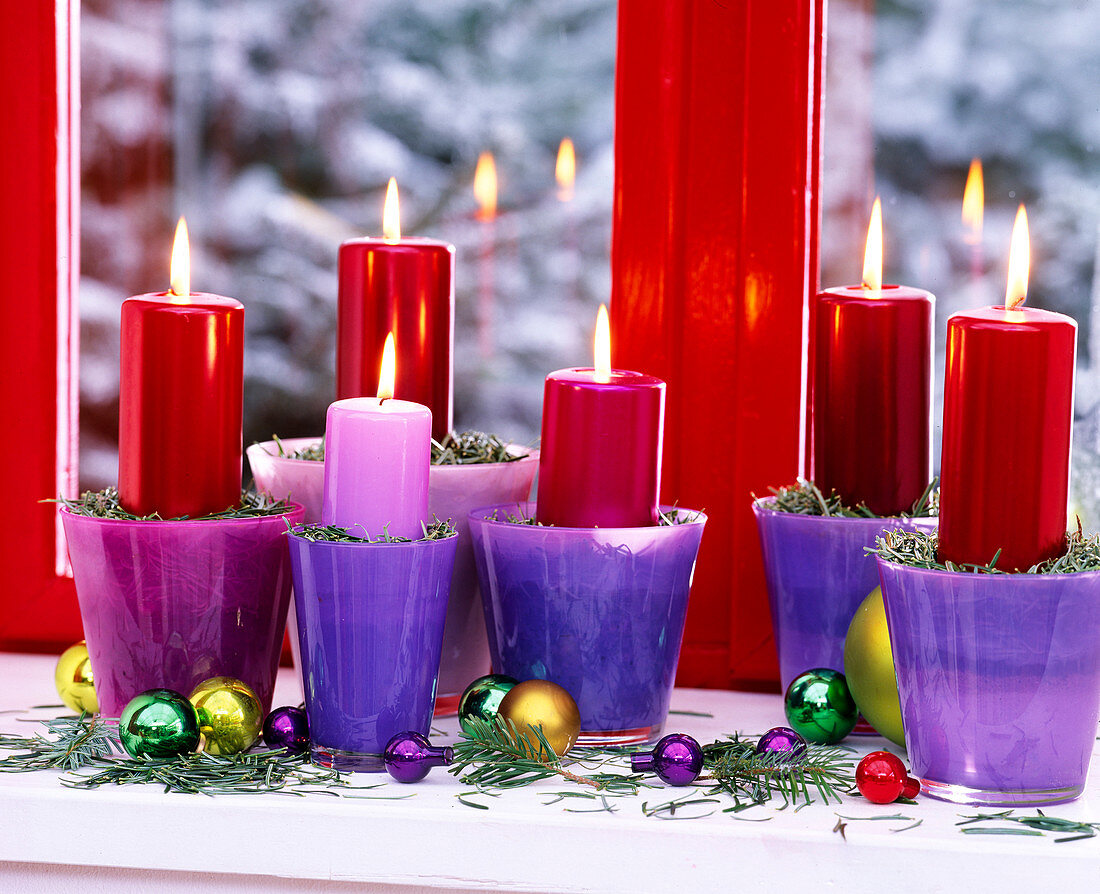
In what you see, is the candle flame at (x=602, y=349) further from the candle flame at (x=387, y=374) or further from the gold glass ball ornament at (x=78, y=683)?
the gold glass ball ornament at (x=78, y=683)

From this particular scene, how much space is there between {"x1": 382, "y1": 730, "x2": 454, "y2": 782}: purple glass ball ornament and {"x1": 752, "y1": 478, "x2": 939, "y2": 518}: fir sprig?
0.28 meters

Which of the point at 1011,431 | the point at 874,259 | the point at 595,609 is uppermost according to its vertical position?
the point at 874,259

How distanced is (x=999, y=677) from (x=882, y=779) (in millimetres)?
82

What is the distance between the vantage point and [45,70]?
989 mm

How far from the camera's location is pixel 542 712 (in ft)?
2.37

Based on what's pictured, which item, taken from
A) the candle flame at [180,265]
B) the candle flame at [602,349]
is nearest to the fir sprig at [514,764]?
the candle flame at [602,349]

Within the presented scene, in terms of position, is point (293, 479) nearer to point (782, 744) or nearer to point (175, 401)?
point (175, 401)

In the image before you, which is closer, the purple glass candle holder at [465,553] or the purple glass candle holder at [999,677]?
the purple glass candle holder at [999,677]

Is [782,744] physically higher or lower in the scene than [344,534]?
lower

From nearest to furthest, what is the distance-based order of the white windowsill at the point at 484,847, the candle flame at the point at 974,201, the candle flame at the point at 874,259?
the white windowsill at the point at 484,847
the candle flame at the point at 874,259
the candle flame at the point at 974,201

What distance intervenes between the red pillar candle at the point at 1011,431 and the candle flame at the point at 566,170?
40 centimetres

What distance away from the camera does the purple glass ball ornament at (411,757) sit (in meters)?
0.71

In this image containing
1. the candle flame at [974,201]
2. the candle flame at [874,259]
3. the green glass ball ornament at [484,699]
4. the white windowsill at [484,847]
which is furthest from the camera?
the candle flame at [974,201]

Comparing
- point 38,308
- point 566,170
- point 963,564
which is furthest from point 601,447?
point 38,308
